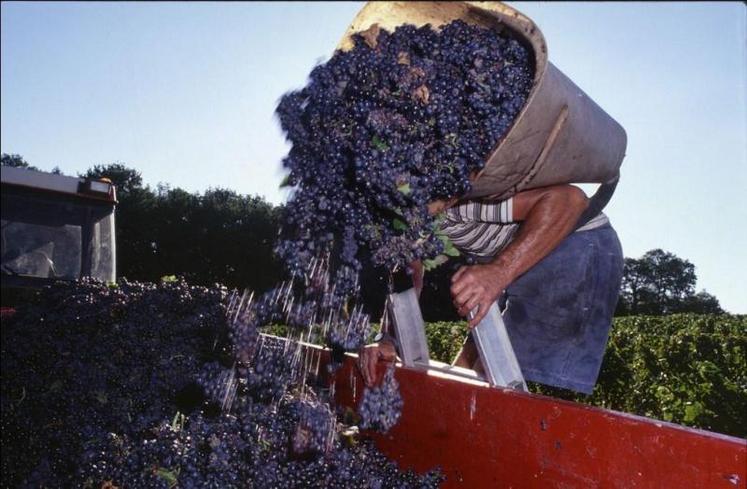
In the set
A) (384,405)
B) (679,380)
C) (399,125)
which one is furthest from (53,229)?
(679,380)

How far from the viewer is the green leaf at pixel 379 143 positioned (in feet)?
5.42

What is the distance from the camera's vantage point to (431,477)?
1.95 m

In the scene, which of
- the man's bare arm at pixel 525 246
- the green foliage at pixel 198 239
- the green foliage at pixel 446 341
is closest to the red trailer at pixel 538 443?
the man's bare arm at pixel 525 246

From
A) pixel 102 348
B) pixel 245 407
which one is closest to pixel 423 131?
pixel 245 407

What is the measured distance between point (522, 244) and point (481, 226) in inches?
18.7

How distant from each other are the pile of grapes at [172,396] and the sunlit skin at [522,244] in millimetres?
610

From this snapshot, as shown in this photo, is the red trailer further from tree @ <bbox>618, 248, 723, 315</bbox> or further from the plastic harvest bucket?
tree @ <bbox>618, 248, 723, 315</bbox>

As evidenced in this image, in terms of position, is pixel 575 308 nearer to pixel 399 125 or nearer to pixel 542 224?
pixel 542 224

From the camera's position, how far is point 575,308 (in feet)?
8.45

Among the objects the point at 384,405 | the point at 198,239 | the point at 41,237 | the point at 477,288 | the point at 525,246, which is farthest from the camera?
the point at 198,239

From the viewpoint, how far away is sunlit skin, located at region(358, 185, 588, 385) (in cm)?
190

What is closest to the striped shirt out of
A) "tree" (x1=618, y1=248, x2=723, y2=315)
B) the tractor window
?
the tractor window

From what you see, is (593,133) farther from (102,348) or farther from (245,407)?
(102,348)

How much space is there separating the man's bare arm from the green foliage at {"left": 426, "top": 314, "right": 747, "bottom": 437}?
3.01 metres
